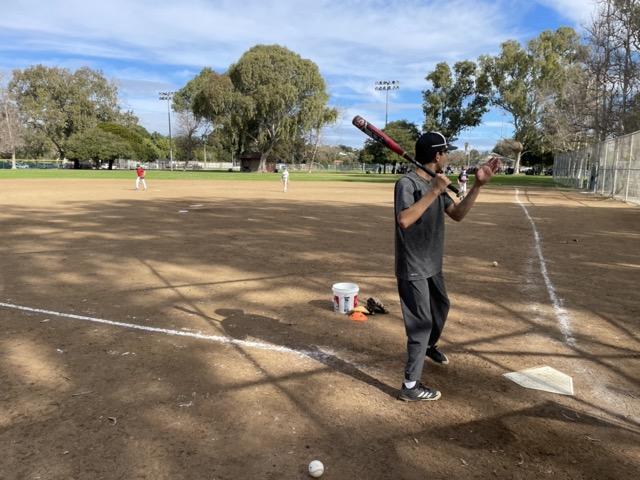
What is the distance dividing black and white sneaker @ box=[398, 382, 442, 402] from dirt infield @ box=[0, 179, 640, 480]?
74 mm

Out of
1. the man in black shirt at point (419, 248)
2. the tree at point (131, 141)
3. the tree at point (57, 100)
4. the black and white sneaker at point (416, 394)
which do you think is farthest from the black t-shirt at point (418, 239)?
the tree at point (57, 100)

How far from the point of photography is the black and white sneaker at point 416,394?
379 cm

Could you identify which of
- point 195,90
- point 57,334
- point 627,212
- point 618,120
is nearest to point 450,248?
point 57,334

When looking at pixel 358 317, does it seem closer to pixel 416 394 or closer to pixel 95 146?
pixel 416 394

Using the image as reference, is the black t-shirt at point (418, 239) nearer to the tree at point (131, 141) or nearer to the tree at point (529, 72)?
the tree at point (529, 72)

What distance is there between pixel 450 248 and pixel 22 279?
8015 millimetres

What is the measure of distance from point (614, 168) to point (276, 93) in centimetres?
5100

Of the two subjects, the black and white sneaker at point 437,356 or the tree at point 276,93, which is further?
the tree at point 276,93

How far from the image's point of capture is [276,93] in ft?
224

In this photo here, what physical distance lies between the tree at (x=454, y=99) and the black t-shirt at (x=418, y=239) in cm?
7775

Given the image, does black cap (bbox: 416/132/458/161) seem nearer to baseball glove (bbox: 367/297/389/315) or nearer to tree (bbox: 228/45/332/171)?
baseball glove (bbox: 367/297/389/315)

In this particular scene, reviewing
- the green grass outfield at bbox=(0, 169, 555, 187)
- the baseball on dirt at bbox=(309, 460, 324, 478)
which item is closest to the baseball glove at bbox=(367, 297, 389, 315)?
the baseball on dirt at bbox=(309, 460, 324, 478)

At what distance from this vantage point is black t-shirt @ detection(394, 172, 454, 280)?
11.7 ft

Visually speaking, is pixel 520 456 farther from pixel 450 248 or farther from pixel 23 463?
pixel 450 248
